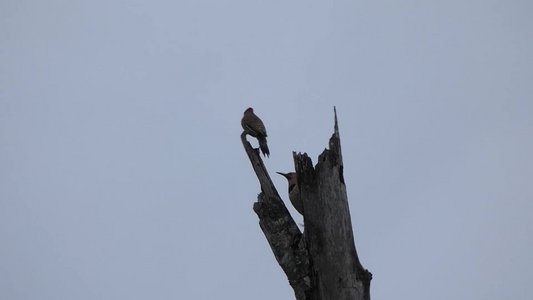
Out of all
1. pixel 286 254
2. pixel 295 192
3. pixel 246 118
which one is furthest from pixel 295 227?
pixel 246 118

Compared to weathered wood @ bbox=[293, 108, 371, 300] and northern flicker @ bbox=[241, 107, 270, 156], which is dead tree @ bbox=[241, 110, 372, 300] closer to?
weathered wood @ bbox=[293, 108, 371, 300]

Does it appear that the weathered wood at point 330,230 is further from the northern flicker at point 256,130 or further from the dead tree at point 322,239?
the northern flicker at point 256,130

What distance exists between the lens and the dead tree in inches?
267

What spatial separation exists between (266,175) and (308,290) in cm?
155

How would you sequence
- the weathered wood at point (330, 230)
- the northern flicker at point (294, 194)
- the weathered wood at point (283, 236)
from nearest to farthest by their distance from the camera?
the weathered wood at point (330, 230), the weathered wood at point (283, 236), the northern flicker at point (294, 194)

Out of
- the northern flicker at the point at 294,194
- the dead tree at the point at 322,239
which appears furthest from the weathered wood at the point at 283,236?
the northern flicker at the point at 294,194

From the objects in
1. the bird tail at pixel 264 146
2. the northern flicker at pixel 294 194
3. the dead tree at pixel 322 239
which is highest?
the bird tail at pixel 264 146

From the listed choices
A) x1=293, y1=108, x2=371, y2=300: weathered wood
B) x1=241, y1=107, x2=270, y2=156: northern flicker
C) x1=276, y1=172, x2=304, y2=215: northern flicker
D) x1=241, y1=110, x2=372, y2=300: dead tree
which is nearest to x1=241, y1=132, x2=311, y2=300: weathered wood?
x1=241, y1=110, x2=372, y2=300: dead tree

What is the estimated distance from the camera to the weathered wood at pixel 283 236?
7.13 metres

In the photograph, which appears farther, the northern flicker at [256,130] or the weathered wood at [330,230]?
the northern flicker at [256,130]

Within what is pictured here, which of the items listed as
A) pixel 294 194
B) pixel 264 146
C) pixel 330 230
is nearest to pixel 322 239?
pixel 330 230

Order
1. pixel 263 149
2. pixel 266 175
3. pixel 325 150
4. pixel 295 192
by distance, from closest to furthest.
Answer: pixel 325 150 < pixel 266 175 < pixel 295 192 < pixel 263 149

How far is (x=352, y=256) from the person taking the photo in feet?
22.4

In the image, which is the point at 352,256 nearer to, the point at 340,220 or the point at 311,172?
the point at 340,220
